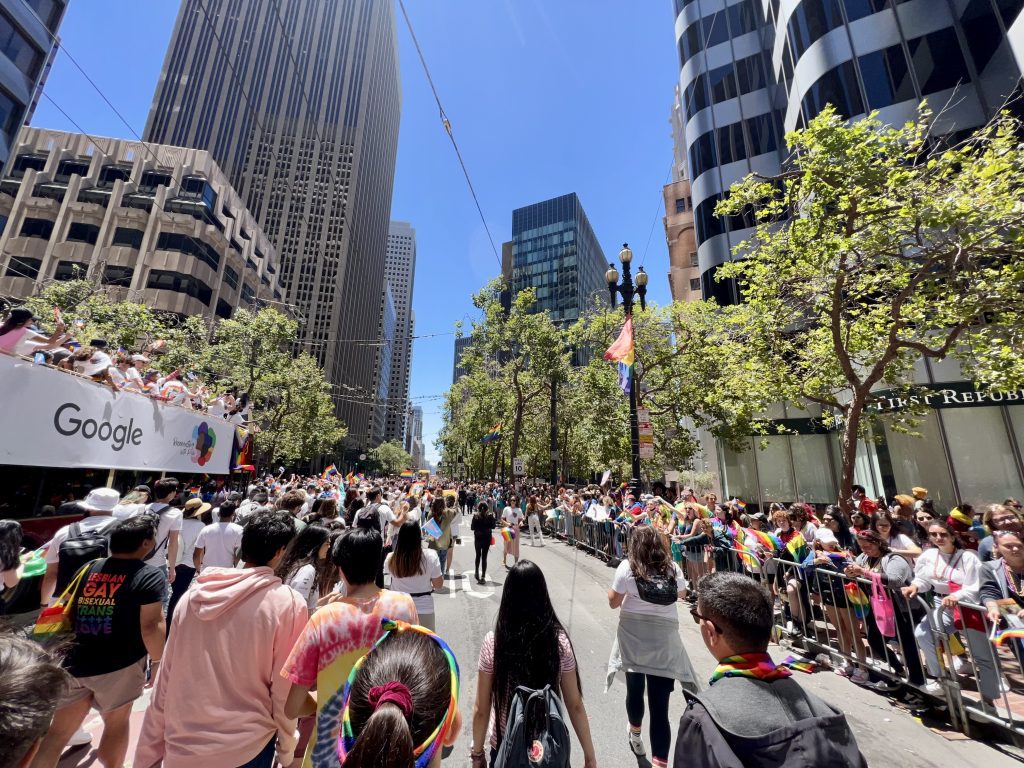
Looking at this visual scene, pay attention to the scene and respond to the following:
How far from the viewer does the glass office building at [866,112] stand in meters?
14.2

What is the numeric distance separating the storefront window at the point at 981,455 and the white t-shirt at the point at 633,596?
1740cm

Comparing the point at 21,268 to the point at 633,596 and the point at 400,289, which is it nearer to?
the point at 633,596

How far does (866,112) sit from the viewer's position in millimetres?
16922

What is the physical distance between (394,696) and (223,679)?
1.57m

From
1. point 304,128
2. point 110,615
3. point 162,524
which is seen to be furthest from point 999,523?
point 304,128

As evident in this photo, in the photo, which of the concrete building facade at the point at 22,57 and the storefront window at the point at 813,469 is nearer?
the storefront window at the point at 813,469

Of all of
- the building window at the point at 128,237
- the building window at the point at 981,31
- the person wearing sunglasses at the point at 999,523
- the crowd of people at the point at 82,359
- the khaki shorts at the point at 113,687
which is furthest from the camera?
the building window at the point at 128,237

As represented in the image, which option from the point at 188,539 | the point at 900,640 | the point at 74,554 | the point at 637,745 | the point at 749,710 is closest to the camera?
the point at 749,710

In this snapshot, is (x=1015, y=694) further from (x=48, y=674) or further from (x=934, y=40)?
(x=934, y=40)

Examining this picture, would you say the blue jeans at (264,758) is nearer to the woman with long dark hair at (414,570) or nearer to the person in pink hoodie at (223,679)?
the person in pink hoodie at (223,679)

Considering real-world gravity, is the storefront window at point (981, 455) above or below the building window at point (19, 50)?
below

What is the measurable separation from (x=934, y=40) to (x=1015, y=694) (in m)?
23.1

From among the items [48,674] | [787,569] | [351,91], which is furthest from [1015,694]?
[351,91]

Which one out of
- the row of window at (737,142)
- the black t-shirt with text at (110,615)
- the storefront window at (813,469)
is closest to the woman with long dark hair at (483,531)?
the black t-shirt with text at (110,615)
